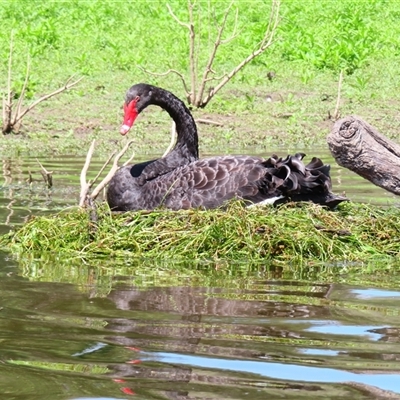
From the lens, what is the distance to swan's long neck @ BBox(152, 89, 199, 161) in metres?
8.73

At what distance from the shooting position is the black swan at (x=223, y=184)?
24.8 feet

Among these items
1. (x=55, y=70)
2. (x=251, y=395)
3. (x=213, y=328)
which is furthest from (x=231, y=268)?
(x=55, y=70)

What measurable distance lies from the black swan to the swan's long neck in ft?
1.32

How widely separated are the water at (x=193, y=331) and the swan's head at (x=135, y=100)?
194 centimetres

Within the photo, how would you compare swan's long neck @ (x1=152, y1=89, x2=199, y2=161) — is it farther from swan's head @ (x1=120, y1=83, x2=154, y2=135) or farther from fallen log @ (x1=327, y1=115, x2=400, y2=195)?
fallen log @ (x1=327, y1=115, x2=400, y2=195)

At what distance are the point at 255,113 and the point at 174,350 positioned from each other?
11195 mm

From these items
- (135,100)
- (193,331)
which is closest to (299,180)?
(135,100)

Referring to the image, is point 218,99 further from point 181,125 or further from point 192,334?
point 192,334

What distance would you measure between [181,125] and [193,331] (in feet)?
14.2

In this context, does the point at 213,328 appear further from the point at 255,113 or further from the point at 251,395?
the point at 255,113

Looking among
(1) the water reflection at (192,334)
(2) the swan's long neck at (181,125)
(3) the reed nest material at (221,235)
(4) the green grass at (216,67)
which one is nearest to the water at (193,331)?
(1) the water reflection at (192,334)

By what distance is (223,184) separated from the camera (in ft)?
25.2

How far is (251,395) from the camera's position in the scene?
368cm

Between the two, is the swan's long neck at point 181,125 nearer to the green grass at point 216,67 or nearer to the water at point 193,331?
the water at point 193,331
